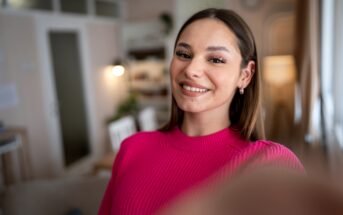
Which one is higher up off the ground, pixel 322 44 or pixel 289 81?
pixel 322 44

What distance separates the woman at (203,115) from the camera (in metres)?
0.67

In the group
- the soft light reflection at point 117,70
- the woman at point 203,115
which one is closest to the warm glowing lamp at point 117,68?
the soft light reflection at point 117,70

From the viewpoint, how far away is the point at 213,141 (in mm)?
761

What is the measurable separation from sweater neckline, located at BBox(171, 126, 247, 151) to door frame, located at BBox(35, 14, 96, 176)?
9.22 ft

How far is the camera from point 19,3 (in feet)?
9.57

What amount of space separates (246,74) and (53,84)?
3020mm

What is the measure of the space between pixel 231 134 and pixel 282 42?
2.98m

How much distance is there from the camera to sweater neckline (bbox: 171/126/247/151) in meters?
0.74

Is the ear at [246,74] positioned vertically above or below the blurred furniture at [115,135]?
above

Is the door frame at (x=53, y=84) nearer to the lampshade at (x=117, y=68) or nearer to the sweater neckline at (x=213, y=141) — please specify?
the lampshade at (x=117, y=68)

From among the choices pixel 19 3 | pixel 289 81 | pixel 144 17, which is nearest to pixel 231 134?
pixel 289 81

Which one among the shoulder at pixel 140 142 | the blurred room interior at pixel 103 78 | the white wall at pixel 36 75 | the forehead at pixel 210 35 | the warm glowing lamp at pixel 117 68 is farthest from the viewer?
the warm glowing lamp at pixel 117 68

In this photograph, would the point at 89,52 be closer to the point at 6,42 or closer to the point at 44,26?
the point at 44,26

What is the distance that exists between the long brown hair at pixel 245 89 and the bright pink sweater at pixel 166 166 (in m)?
0.04
